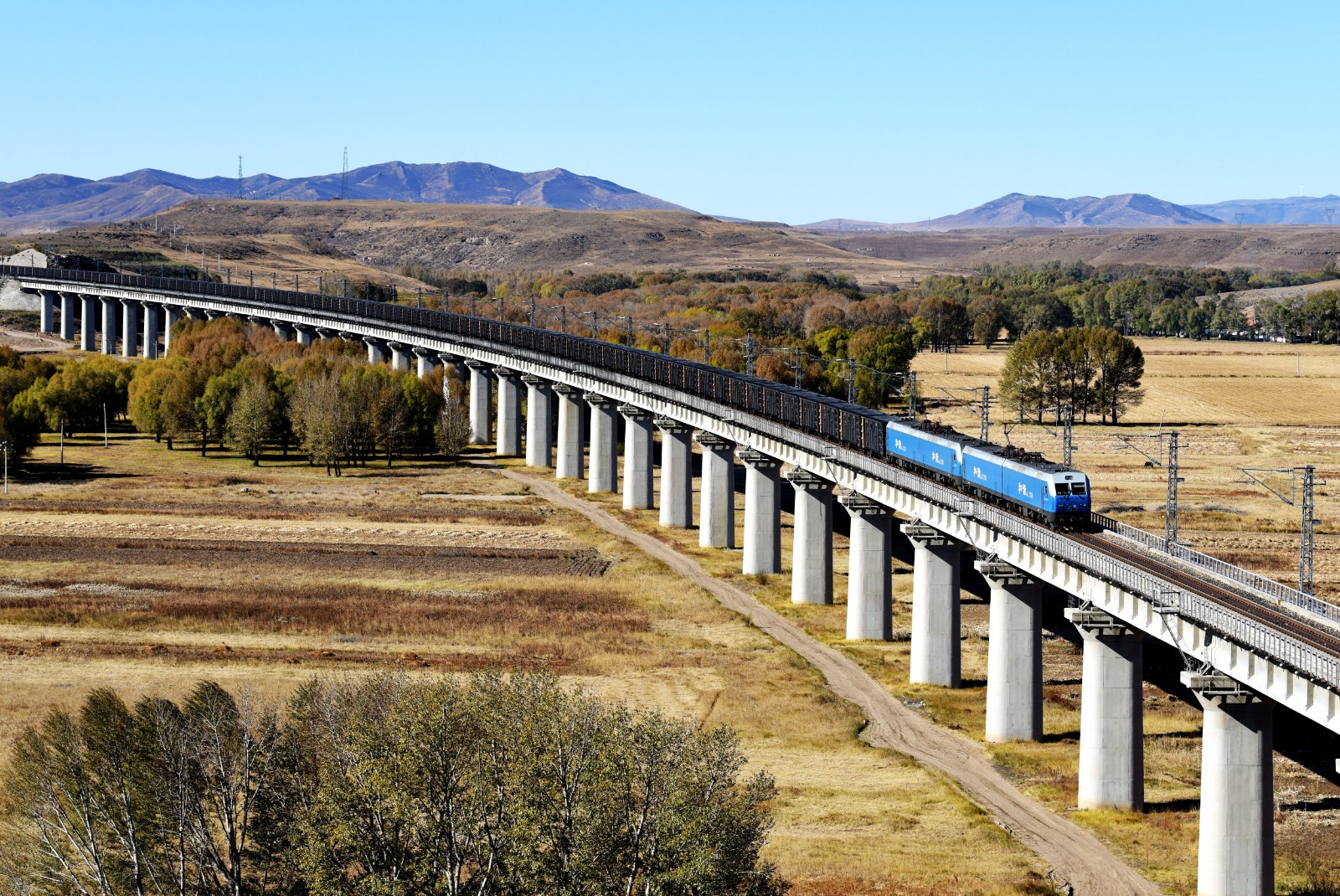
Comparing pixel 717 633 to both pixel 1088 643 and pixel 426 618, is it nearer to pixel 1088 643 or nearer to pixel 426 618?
pixel 426 618

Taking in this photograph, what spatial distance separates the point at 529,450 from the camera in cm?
14788

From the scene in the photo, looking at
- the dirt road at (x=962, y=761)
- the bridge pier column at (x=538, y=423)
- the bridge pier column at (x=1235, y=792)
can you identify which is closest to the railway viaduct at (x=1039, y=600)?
the bridge pier column at (x=1235, y=792)

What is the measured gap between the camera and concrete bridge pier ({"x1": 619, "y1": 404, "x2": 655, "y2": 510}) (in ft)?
405

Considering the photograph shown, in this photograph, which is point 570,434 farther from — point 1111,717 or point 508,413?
point 1111,717

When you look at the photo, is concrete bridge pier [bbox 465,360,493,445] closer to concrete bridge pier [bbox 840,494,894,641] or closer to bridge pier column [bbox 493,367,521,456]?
bridge pier column [bbox 493,367,521,456]

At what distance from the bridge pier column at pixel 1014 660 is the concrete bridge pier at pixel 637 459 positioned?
197ft

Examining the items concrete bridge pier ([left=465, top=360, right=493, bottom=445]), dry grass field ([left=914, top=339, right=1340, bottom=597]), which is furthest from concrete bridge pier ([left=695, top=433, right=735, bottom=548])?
concrete bridge pier ([left=465, top=360, right=493, bottom=445])

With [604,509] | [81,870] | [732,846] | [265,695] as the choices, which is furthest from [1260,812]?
[604,509]

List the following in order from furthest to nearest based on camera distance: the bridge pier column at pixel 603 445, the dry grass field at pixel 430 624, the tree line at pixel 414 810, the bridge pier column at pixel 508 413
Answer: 1. the bridge pier column at pixel 508 413
2. the bridge pier column at pixel 603 445
3. the dry grass field at pixel 430 624
4. the tree line at pixel 414 810

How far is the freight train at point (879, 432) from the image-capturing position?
66125 millimetres

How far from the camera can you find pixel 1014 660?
63906 mm

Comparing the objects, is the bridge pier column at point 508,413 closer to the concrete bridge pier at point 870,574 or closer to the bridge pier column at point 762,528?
the bridge pier column at point 762,528

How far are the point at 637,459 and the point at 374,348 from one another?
75.7 meters

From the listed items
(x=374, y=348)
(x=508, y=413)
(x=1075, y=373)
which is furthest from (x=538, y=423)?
(x=1075, y=373)
